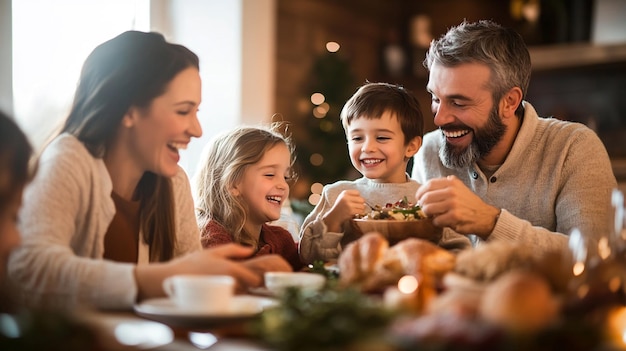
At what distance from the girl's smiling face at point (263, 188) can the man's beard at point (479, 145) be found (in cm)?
60

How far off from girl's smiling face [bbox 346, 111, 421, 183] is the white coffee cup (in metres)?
1.28

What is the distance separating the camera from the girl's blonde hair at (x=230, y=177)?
89.9 inches

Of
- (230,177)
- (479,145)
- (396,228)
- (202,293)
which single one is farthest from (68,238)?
(479,145)

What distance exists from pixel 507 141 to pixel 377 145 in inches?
18.9

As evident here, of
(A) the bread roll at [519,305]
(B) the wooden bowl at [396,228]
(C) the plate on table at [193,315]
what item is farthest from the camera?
(B) the wooden bowl at [396,228]

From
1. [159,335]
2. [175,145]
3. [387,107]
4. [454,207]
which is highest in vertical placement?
[387,107]

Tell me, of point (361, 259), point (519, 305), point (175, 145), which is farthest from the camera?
point (175, 145)

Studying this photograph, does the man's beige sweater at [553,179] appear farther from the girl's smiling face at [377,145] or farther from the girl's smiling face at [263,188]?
the girl's smiling face at [263,188]

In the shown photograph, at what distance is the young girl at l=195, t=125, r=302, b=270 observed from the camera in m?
2.29

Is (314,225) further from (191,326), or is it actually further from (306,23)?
(306,23)

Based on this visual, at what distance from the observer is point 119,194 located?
1.71 meters

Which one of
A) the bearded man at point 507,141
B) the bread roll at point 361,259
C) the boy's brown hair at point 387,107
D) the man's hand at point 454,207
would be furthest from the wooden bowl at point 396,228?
the boy's brown hair at point 387,107

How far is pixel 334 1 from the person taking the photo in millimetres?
5496

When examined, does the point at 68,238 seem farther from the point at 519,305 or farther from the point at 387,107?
the point at 387,107
